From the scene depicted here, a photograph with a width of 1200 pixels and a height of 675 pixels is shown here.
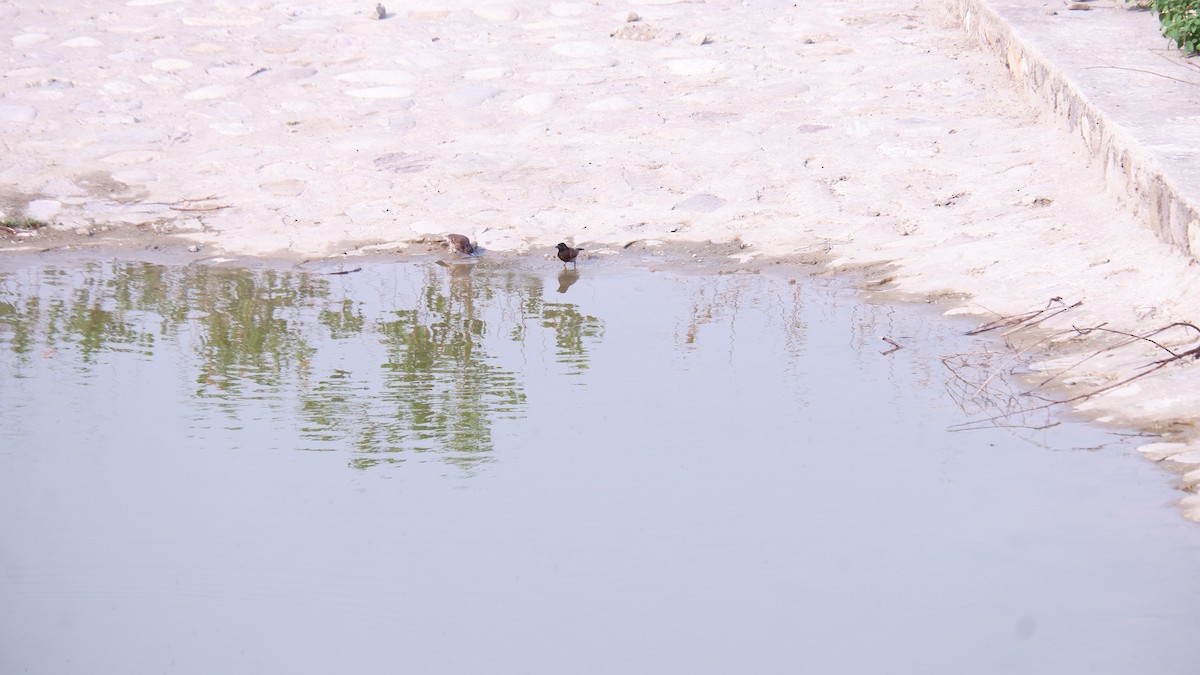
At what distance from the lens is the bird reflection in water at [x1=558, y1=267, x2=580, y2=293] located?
4.54m

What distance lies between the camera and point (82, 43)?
7.17m

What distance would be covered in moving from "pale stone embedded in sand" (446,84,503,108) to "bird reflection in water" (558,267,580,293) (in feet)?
6.29

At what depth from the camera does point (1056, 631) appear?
2285 millimetres

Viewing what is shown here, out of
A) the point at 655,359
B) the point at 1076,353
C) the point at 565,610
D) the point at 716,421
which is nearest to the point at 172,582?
the point at 565,610

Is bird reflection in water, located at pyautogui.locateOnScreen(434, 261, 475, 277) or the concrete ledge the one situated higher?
the concrete ledge

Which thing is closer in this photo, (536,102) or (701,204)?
(701,204)

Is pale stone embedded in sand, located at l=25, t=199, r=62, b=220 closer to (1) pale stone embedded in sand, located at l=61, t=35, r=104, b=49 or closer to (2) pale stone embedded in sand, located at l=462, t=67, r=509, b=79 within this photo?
(1) pale stone embedded in sand, located at l=61, t=35, r=104, b=49

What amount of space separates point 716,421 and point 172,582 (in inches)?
55.7

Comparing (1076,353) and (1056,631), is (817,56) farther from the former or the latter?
(1056,631)

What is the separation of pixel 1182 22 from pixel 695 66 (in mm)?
2478

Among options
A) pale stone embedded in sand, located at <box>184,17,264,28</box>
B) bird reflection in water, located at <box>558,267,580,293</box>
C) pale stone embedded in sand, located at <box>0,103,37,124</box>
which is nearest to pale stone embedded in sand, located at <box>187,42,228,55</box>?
pale stone embedded in sand, located at <box>184,17,264,28</box>

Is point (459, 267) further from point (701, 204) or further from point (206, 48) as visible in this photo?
point (206, 48)

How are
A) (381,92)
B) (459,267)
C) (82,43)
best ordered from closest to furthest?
(459,267) → (381,92) → (82,43)

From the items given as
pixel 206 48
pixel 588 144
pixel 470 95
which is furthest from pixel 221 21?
pixel 588 144
